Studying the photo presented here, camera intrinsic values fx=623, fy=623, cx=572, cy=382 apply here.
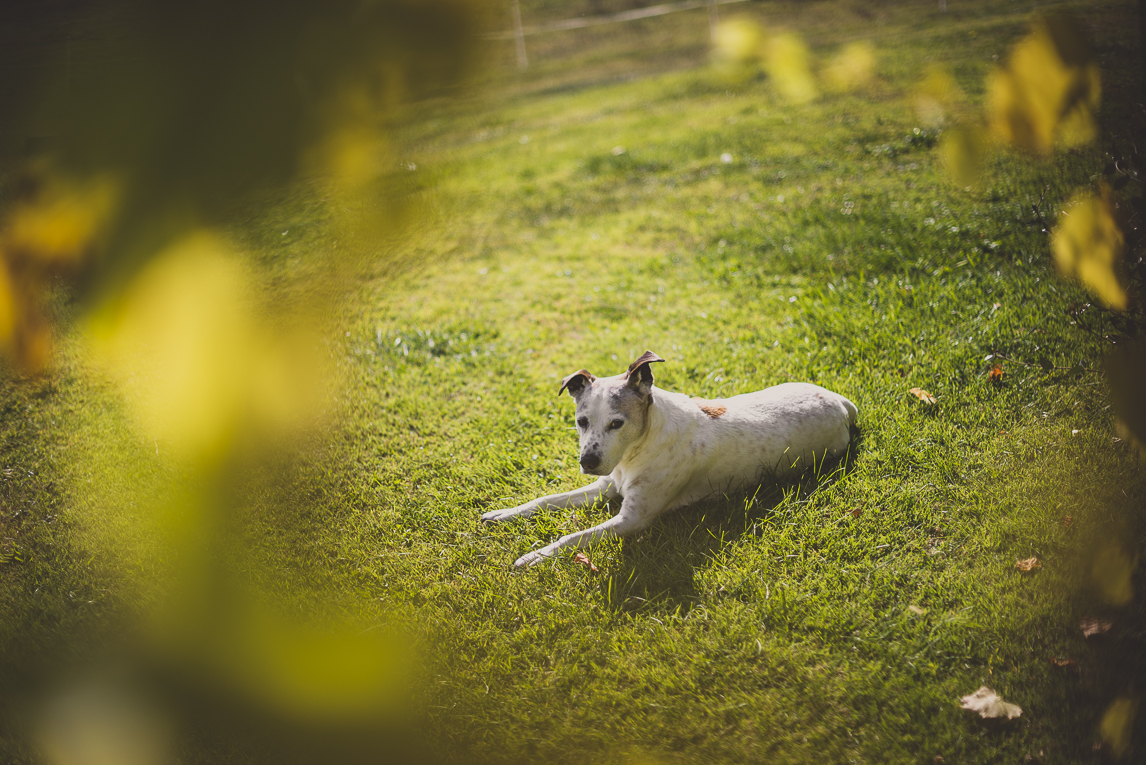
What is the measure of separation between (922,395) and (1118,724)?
2334 millimetres

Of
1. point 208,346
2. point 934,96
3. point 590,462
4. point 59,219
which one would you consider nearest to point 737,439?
point 590,462

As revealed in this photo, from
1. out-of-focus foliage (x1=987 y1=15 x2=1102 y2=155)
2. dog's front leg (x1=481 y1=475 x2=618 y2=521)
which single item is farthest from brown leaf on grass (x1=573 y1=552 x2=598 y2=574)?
out-of-focus foliage (x1=987 y1=15 x2=1102 y2=155)

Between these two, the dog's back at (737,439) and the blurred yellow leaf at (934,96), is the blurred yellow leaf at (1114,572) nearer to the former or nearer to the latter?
the blurred yellow leaf at (934,96)

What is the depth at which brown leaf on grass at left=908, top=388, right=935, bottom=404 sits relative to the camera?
4.12 metres

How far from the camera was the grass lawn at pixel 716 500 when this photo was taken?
2436 mm

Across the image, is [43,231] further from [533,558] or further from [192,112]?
[533,558]

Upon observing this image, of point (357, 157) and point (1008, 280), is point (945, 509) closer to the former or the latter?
point (1008, 280)

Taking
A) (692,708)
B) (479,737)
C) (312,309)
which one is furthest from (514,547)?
(312,309)

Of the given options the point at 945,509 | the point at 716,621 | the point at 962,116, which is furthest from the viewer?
the point at 945,509

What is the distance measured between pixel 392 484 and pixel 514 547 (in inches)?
45.2

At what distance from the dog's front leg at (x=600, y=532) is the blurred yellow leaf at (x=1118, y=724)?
2.04 m

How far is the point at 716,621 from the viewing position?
2.97 metres

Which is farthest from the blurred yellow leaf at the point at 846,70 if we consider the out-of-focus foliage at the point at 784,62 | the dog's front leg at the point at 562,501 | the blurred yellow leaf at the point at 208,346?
the dog's front leg at the point at 562,501

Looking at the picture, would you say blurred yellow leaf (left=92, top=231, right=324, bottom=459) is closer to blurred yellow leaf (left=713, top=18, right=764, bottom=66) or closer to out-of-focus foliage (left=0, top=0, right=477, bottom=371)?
out-of-focus foliage (left=0, top=0, right=477, bottom=371)
